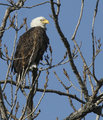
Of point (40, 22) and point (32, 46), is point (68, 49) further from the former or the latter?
point (40, 22)

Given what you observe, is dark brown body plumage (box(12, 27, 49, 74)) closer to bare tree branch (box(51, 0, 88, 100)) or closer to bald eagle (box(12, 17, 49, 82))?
bald eagle (box(12, 17, 49, 82))

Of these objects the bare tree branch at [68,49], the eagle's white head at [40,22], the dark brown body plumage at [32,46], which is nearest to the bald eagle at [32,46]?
the dark brown body plumage at [32,46]

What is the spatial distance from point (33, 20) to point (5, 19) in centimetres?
356

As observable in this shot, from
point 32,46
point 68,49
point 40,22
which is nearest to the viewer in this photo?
point 68,49

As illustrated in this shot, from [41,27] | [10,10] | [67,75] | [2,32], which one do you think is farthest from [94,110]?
[41,27]

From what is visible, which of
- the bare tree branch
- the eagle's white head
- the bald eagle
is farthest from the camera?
the eagle's white head

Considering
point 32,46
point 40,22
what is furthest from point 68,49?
point 40,22

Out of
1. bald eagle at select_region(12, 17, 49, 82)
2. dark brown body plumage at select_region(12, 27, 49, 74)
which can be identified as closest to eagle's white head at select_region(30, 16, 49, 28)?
bald eagle at select_region(12, 17, 49, 82)

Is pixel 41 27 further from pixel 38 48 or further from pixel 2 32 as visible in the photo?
pixel 2 32

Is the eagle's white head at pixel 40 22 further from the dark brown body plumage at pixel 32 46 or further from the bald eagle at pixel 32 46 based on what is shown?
the dark brown body plumage at pixel 32 46

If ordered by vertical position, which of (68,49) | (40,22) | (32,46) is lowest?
(68,49)

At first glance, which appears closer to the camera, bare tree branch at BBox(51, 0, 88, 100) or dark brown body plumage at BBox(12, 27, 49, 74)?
bare tree branch at BBox(51, 0, 88, 100)

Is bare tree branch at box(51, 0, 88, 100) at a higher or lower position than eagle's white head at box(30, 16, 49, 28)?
lower

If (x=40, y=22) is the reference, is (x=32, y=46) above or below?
below
